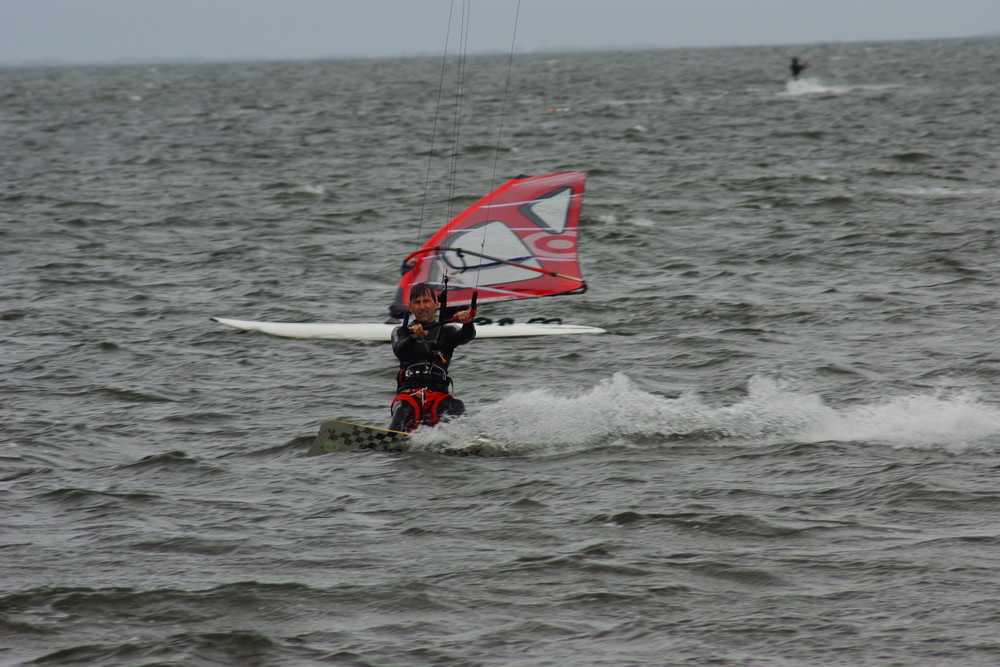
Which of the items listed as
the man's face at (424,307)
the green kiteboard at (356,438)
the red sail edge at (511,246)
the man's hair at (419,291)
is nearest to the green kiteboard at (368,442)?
the green kiteboard at (356,438)

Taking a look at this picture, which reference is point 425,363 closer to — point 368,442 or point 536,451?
point 368,442

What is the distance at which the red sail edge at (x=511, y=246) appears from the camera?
32.1ft

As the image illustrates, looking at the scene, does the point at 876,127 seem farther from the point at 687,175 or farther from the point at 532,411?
the point at 532,411

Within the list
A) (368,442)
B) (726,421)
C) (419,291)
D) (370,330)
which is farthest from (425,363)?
(370,330)

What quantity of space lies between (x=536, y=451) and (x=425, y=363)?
113 cm

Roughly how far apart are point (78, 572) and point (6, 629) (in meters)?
0.65

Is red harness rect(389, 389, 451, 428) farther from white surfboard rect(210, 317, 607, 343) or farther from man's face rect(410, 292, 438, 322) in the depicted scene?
white surfboard rect(210, 317, 607, 343)

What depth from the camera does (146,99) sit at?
236 ft

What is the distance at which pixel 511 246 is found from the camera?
32.5 feet

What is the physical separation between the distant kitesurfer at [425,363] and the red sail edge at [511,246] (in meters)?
1.09

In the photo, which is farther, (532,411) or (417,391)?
(532,411)

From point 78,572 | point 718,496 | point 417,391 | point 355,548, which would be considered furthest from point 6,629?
point 718,496

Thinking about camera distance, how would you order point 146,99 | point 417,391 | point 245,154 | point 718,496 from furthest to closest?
point 146,99 < point 245,154 < point 417,391 < point 718,496

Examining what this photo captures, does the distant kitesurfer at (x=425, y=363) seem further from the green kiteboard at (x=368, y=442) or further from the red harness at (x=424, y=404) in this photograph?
the green kiteboard at (x=368, y=442)
